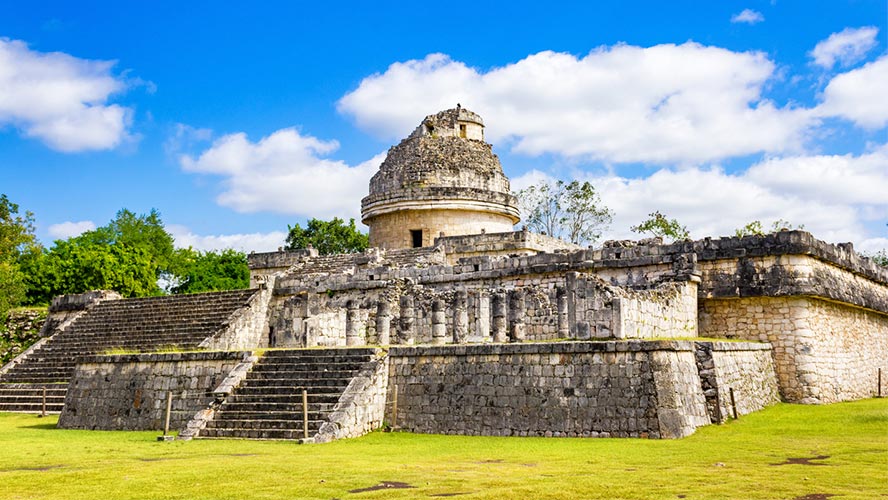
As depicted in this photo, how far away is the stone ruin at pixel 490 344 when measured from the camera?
47.9 ft

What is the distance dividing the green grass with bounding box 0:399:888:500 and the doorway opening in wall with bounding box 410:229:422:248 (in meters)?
14.6

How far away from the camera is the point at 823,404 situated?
18.2 m

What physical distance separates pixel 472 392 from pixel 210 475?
19.3 feet

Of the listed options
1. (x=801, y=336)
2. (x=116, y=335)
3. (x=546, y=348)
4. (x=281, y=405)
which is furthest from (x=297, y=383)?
(x=116, y=335)

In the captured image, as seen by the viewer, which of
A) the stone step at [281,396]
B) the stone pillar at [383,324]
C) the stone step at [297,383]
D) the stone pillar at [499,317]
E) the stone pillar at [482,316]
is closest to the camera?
the stone step at [281,396]

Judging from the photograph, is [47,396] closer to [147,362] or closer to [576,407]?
[147,362]

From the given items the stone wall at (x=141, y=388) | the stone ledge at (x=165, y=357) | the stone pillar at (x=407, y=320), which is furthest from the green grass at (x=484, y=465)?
the stone pillar at (x=407, y=320)

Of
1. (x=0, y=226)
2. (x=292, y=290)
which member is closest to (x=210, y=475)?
(x=292, y=290)

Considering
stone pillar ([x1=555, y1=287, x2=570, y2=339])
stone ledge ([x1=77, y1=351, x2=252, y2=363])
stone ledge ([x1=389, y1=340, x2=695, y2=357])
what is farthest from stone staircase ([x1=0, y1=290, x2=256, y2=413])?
stone pillar ([x1=555, y1=287, x2=570, y2=339])

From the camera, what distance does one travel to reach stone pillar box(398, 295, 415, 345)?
18891 mm

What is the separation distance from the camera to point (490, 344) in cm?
1548

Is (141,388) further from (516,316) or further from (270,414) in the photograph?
(516,316)

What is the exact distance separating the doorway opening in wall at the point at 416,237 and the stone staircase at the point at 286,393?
1243cm

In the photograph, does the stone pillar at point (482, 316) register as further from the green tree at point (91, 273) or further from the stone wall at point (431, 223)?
the green tree at point (91, 273)
